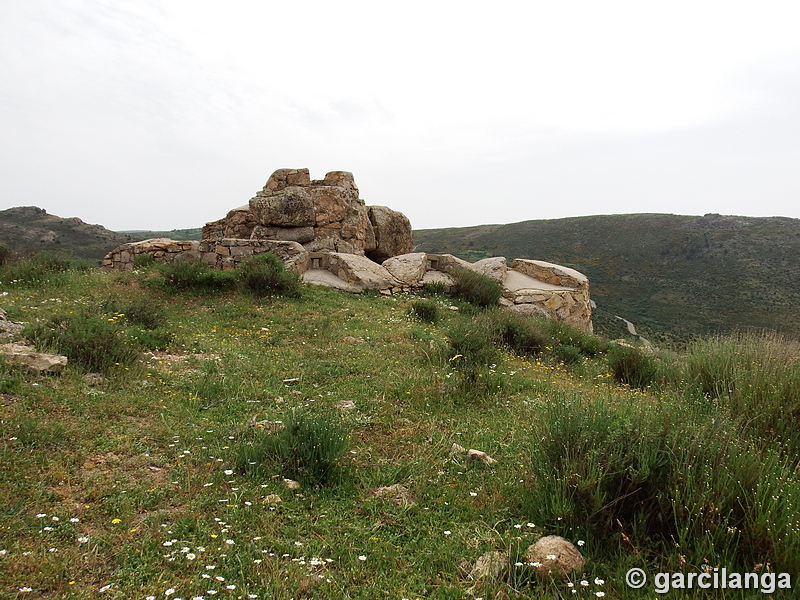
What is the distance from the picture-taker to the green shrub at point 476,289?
1230cm

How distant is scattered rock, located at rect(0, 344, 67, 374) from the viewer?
15.5 ft

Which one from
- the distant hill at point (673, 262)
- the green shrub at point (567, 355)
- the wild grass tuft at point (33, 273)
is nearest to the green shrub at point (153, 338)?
the wild grass tuft at point (33, 273)

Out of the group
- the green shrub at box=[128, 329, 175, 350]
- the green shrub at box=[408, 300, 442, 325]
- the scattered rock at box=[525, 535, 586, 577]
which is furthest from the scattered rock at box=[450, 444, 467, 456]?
the green shrub at box=[408, 300, 442, 325]

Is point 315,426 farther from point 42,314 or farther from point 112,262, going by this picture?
point 112,262

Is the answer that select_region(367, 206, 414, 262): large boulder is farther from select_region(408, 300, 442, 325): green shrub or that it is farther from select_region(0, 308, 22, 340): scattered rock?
select_region(0, 308, 22, 340): scattered rock

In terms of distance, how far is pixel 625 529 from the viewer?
2.71m

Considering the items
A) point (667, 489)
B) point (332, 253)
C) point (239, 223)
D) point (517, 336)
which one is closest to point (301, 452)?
point (667, 489)

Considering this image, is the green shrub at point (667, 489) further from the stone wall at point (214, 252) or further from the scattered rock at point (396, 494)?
the stone wall at point (214, 252)

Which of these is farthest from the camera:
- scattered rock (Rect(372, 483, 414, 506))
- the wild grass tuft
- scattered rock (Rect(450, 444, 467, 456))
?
the wild grass tuft

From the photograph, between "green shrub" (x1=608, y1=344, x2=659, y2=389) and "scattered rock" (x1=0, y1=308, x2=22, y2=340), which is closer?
"scattered rock" (x1=0, y1=308, x2=22, y2=340)

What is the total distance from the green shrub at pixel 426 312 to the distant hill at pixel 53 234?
2867 centimetres

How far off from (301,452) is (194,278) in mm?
7619

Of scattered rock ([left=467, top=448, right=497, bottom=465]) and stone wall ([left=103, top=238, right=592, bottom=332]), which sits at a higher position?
stone wall ([left=103, top=238, right=592, bottom=332])

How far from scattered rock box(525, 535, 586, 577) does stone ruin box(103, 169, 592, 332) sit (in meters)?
9.49
